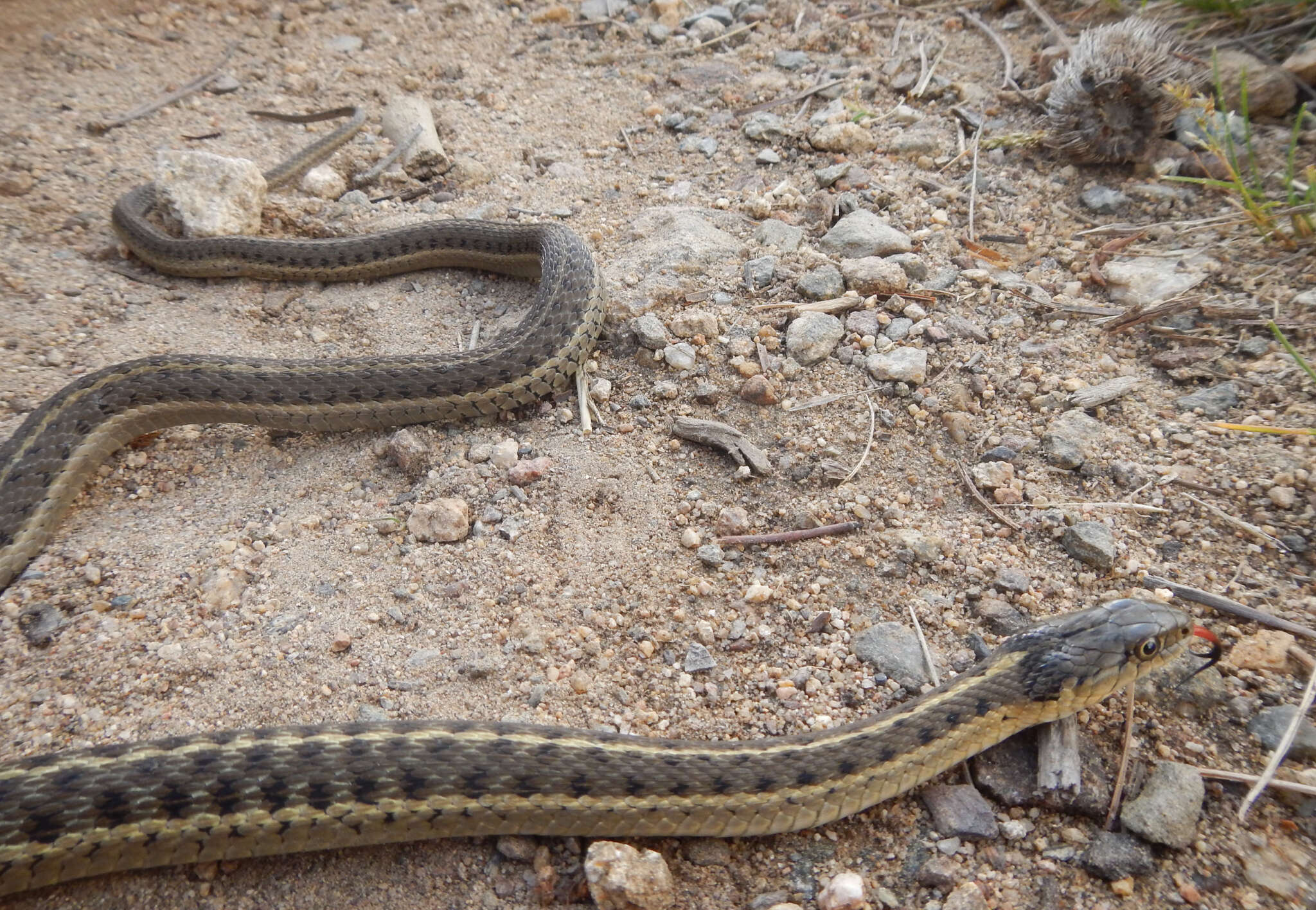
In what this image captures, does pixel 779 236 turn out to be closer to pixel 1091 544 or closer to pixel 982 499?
pixel 982 499

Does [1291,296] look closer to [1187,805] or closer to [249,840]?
[1187,805]

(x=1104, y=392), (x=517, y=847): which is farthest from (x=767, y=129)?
(x=517, y=847)

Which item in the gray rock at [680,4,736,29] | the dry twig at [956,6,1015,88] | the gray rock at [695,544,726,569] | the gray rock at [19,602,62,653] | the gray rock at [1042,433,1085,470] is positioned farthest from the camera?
the gray rock at [680,4,736,29]

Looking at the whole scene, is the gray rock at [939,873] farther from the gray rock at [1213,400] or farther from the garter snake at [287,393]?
the garter snake at [287,393]

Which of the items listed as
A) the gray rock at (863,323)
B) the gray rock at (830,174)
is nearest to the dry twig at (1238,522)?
the gray rock at (863,323)

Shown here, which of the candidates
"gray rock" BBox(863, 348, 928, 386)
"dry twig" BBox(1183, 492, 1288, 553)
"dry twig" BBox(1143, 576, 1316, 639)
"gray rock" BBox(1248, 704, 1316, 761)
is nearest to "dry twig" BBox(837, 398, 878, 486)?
"gray rock" BBox(863, 348, 928, 386)

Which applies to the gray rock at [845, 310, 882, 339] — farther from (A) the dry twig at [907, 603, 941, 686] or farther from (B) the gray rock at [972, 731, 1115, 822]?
(B) the gray rock at [972, 731, 1115, 822]
